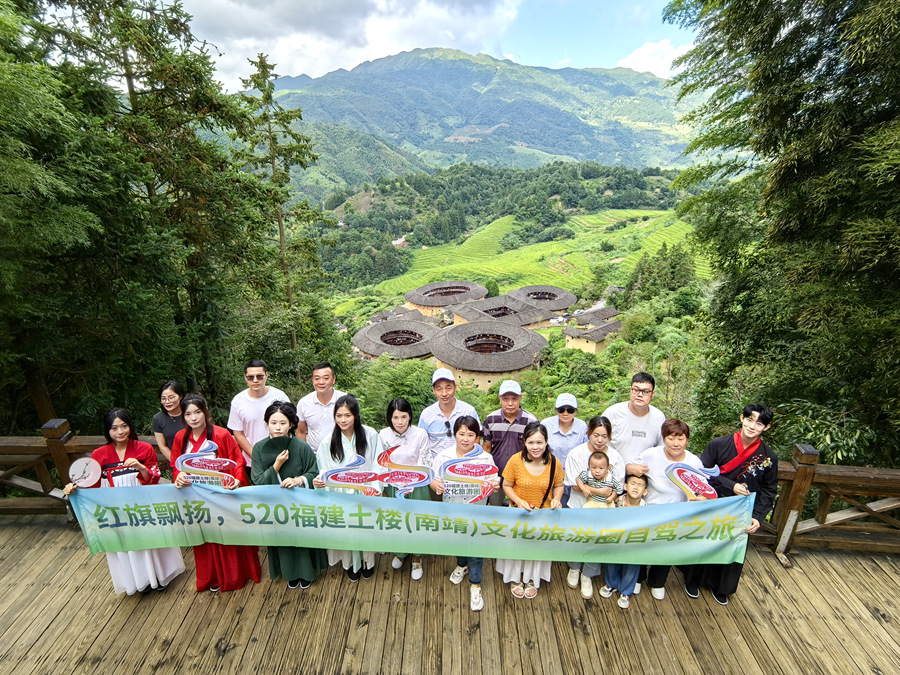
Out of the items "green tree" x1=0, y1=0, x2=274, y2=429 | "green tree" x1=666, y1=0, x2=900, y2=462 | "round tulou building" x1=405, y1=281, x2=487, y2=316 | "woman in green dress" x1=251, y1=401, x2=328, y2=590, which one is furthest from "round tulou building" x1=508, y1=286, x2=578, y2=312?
"woman in green dress" x1=251, y1=401, x2=328, y2=590

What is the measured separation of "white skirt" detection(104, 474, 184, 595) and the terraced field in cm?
6133

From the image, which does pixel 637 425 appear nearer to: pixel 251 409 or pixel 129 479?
pixel 251 409

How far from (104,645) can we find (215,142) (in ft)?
32.0

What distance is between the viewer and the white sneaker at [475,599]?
12.5 ft

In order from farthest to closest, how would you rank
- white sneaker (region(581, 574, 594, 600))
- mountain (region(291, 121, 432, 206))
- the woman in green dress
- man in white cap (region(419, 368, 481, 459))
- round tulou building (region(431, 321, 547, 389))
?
mountain (region(291, 121, 432, 206)) < round tulou building (region(431, 321, 547, 389)) < man in white cap (region(419, 368, 481, 459)) < white sneaker (region(581, 574, 594, 600)) < the woman in green dress

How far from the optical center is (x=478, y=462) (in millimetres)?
3662

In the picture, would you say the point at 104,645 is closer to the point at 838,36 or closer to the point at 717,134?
the point at 838,36

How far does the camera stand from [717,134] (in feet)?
27.6

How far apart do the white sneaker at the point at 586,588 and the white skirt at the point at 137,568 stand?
3.84 m

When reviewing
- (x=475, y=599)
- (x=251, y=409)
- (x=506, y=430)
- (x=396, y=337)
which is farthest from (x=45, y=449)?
(x=396, y=337)

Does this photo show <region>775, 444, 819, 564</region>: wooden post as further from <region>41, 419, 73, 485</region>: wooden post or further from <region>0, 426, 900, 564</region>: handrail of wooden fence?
<region>41, 419, 73, 485</region>: wooden post

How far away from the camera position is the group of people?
12.0ft

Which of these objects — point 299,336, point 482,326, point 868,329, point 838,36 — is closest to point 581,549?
point 868,329

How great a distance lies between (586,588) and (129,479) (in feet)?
13.8
